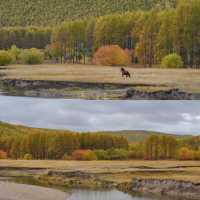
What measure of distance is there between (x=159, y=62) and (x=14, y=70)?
11.0 metres

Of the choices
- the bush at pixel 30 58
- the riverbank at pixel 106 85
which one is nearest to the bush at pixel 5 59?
the bush at pixel 30 58

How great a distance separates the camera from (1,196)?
722 inches

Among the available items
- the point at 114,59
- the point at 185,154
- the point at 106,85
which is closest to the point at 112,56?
the point at 114,59

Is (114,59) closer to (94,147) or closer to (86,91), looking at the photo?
(86,91)

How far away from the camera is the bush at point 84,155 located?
2703 centimetres

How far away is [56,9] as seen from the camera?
99750 mm

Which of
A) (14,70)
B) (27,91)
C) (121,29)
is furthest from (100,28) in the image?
(27,91)

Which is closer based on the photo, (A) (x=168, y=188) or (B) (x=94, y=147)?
(A) (x=168, y=188)

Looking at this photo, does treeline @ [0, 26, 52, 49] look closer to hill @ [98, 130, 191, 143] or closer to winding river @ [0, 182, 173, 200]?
hill @ [98, 130, 191, 143]

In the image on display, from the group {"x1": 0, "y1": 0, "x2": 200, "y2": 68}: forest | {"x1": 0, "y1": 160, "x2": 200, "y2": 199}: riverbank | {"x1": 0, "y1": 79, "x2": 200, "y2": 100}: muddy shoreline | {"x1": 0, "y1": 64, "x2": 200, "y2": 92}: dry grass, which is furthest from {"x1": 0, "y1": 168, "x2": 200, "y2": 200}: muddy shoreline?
{"x1": 0, "y1": 0, "x2": 200, "y2": 68}: forest

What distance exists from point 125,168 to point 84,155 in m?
3.74

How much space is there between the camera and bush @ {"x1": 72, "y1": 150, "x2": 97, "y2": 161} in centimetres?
2703

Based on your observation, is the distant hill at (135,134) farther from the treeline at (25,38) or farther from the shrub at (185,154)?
the treeline at (25,38)

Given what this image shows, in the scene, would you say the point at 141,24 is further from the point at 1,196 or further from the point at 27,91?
the point at 1,196
